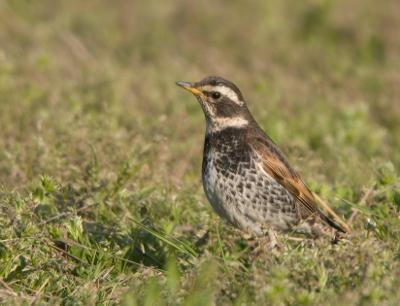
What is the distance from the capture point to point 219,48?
14.9 meters

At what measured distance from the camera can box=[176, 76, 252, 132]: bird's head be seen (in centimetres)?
770

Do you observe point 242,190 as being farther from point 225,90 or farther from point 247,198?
point 225,90

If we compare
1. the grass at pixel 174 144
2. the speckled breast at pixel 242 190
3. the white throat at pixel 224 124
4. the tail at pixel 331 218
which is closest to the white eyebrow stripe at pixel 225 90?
the white throat at pixel 224 124

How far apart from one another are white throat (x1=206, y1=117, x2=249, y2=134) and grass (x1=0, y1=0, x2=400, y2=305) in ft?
2.10

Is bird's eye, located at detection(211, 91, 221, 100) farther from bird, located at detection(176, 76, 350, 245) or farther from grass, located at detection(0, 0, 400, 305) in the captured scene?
grass, located at detection(0, 0, 400, 305)

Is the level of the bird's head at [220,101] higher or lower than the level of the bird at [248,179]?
higher

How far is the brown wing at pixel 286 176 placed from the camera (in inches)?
289

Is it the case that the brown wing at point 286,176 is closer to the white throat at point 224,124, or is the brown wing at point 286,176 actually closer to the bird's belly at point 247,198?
the bird's belly at point 247,198

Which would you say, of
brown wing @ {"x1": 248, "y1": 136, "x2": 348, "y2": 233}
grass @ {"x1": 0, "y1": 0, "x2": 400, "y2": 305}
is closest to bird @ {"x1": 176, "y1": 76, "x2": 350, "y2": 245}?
brown wing @ {"x1": 248, "y1": 136, "x2": 348, "y2": 233}

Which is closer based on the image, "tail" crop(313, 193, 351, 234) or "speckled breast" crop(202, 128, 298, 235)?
"speckled breast" crop(202, 128, 298, 235)

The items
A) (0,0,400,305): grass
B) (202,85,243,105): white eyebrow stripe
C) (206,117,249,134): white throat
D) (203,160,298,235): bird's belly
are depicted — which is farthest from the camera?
(202,85,243,105): white eyebrow stripe

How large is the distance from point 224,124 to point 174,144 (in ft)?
7.79

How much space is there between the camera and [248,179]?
7.14 meters

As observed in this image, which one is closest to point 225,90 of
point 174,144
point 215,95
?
point 215,95
